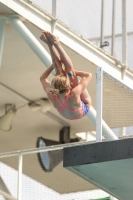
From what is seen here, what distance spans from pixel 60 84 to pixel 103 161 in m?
1.46

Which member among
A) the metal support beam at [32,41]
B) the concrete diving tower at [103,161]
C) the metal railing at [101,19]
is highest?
the metal railing at [101,19]

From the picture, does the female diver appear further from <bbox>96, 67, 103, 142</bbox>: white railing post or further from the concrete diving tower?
the concrete diving tower

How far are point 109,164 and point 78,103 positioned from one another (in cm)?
136

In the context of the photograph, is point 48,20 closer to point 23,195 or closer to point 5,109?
point 23,195

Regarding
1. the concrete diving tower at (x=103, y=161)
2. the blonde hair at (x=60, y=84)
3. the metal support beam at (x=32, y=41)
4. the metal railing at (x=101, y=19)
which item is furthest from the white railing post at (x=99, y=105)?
the metal railing at (x=101, y=19)

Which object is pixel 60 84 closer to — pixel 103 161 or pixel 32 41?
pixel 103 161

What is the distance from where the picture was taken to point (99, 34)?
22.2m

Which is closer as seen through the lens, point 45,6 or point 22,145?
point 45,6

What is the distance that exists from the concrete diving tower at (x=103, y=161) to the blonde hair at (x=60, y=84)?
98 centimetres

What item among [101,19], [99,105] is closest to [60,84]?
[99,105]

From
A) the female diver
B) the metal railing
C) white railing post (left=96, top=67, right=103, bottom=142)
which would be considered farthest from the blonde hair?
the metal railing

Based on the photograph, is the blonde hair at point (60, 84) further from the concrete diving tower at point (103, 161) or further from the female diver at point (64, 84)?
the concrete diving tower at point (103, 161)

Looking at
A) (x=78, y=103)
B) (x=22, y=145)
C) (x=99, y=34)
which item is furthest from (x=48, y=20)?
(x=22, y=145)

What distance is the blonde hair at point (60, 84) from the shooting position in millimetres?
15359
